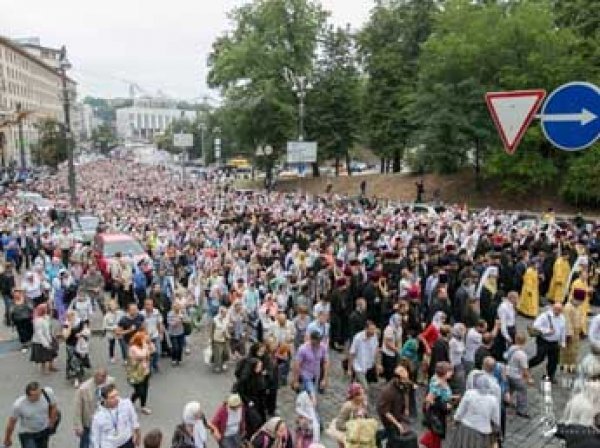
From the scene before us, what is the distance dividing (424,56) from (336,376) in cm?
3137

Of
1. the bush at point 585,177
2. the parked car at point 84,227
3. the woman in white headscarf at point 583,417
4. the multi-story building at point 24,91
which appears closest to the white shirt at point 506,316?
the woman in white headscarf at point 583,417

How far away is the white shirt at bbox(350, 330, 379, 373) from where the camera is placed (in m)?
9.95

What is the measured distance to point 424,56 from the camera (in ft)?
130

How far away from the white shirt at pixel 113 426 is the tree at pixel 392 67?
39669 mm

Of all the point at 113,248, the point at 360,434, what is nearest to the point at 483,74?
the point at 113,248

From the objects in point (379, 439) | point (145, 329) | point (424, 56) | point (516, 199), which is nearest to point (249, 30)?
point (424, 56)

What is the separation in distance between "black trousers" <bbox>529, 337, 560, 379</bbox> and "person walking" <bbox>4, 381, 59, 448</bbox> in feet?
23.5

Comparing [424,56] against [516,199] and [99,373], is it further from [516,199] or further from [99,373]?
[99,373]

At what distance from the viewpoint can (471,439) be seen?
7.42 meters

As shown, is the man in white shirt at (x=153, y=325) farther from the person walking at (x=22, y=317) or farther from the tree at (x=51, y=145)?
the tree at (x=51, y=145)

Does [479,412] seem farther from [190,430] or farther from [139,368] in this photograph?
[139,368]

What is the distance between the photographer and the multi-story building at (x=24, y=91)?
103688 millimetres

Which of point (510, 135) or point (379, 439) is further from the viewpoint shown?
point (379, 439)

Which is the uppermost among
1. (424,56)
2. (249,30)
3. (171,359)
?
(249,30)
